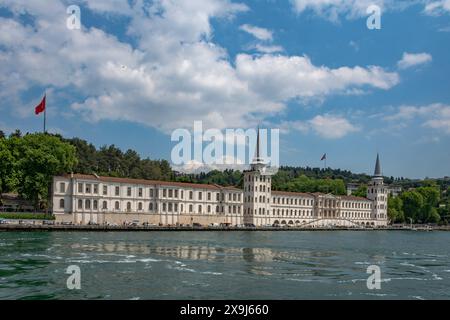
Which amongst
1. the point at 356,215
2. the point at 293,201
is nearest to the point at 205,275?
the point at 293,201

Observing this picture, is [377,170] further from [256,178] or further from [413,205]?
[256,178]

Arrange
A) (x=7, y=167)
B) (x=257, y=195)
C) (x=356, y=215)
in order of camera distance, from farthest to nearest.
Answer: (x=356, y=215) < (x=257, y=195) < (x=7, y=167)

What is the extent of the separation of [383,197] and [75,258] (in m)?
129

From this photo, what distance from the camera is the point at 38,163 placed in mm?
81125

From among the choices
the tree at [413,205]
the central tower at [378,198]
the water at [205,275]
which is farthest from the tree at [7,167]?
the tree at [413,205]

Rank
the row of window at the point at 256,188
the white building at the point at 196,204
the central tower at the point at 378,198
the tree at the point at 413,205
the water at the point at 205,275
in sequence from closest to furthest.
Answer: the water at the point at 205,275 → the white building at the point at 196,204 → the row of window at the point at 256,188 → the central tower at the point at 378,198 → the tree at the point at 413,205

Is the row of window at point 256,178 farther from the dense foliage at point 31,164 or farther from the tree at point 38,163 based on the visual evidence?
the dense foliage at point 31,164

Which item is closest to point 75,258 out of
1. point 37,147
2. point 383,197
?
point 37,147

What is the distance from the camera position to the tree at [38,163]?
80.8 metres

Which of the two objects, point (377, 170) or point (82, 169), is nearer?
point (82, 169)

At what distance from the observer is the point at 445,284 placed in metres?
29.5

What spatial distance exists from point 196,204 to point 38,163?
33252 mm

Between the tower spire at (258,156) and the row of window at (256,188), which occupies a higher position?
the tower spire at (258,156)

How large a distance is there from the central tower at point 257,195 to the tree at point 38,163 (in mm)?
43057
